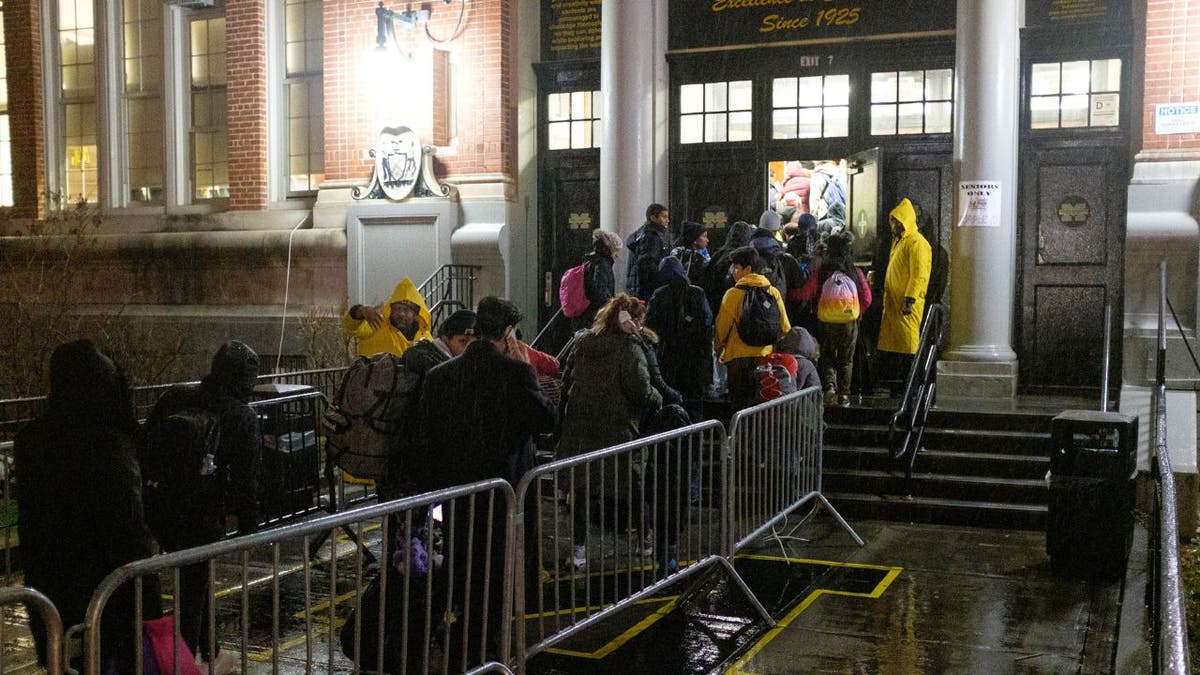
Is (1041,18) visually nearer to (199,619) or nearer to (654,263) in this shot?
(654,263)

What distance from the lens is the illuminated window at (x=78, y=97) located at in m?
18.0

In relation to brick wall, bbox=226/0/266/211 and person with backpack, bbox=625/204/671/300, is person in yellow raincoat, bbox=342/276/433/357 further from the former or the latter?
brick wall, bbox=226/0/266/211

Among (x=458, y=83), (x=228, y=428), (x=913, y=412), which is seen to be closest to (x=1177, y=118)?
(x=913, y=412)

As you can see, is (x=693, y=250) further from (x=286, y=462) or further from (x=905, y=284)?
(x=286, y=462)

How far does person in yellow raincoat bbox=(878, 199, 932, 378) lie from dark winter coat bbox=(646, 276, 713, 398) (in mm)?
2860

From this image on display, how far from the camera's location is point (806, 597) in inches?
285

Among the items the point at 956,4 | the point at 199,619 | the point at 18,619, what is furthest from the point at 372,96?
the point at 199,619

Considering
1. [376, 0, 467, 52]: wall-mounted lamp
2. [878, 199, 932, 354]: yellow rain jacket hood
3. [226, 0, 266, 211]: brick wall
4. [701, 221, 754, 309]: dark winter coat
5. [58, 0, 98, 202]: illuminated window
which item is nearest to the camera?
[701, 221, 754, 309]: dark winter coat

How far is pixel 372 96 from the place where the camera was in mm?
15055

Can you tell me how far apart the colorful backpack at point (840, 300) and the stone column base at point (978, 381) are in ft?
5.83

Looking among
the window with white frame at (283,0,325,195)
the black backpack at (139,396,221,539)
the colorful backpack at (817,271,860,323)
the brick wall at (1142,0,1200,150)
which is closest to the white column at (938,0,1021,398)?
the brick wall at (1142,0,1200,150)

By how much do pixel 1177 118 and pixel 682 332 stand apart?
233 inches

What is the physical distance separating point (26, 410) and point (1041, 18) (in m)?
12.1

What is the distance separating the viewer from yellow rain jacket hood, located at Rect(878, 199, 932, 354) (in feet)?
36.4
